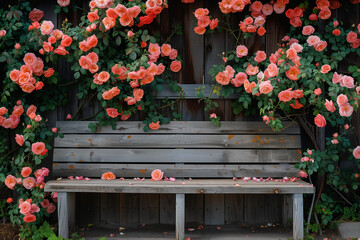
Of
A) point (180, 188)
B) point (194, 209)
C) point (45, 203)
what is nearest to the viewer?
point (180, 188)

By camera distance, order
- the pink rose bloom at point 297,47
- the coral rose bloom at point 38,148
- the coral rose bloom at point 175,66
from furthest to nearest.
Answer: the coral rose bloom at point 175,66, the pink rose bloom at point 297,47, the coral rose bloom at point 38,148

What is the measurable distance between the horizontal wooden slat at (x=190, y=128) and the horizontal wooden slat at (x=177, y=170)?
29cm

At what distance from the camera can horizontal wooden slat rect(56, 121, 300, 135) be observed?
3223 mm

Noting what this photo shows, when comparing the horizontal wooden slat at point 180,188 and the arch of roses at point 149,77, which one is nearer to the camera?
the horizontal wooden slat at point 180,188

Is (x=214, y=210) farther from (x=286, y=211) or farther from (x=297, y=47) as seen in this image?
(x=297, y=47)

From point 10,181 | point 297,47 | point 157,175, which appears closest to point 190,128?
point 157,175

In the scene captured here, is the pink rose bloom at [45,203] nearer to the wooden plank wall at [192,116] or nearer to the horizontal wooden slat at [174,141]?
the wooden plank wall at [192,116]

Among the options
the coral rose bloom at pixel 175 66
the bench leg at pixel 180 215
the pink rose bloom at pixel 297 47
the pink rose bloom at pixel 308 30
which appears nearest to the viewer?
the bench leg at pixel 180 215

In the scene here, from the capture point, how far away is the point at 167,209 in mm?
3428

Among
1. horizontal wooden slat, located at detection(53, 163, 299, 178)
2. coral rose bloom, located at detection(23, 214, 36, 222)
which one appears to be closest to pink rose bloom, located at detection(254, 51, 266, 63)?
horizontal wooden slat, located at detection(53, 163, 299, 178)

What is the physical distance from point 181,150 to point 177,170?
18 centimetres

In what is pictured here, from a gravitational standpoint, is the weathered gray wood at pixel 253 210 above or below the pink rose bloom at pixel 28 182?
below

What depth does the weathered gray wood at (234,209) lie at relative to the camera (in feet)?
11.2

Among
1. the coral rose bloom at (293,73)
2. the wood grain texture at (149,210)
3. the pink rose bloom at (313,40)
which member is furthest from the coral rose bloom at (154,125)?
the pink rose bloom at (313,40)
